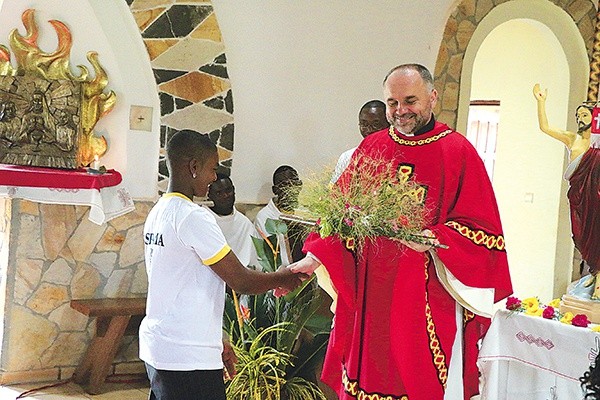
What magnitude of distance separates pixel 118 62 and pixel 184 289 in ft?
10.9

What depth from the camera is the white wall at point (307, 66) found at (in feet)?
22.2

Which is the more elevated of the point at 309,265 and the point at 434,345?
the point at 309,265

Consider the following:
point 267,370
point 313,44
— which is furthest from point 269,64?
point 267,370

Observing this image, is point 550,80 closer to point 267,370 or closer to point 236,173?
point 236,173

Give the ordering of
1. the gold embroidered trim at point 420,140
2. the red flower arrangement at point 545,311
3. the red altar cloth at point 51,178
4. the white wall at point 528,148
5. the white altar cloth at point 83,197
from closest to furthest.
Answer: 1. the gold embroidered trim at point 420,140
2. the red flower arrangement at point 545,311
3. the red altar cloth at point 51,178
4. the white altar cloth at point 83,197
5. the white wall at point 528,148

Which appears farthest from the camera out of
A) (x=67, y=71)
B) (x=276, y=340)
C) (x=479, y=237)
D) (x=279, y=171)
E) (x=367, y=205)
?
(x=279, y=171)

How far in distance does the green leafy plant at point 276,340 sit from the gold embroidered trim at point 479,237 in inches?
66.4

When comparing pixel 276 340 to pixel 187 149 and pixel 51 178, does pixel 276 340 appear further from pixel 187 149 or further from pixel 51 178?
pixel 187 149

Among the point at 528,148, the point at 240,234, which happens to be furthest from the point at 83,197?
the point at 528,148

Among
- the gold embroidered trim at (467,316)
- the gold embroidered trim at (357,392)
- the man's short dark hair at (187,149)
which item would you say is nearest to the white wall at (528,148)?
the gold embroidered trim at (467,316)

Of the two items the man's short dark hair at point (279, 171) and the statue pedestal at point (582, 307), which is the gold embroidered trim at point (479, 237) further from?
the man's short dark hair at point (279, 171)

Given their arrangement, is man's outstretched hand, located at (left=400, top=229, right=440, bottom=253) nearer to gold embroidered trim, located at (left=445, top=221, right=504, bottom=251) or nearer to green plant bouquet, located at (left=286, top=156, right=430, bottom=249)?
green plant bouquet, located at (left=286, top=156, right=430, bottom=249)

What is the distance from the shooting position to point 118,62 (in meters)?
6.12

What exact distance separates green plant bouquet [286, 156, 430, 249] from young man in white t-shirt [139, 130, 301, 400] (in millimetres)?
377
